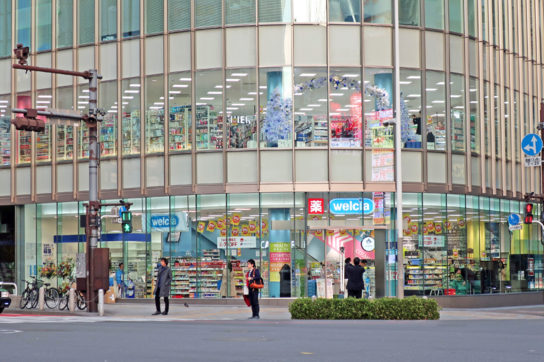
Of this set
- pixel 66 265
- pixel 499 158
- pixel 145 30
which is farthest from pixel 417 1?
pixel 66 265

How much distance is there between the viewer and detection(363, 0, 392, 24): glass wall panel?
39.1m

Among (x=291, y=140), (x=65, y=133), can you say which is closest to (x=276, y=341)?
(x=291, y=140)

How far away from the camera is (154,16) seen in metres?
40.6

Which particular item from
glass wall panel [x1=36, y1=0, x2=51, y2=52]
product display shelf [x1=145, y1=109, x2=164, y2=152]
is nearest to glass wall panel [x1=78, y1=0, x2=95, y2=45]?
glass wall panel [x1=36, y1=0, x2=51, y2=52]

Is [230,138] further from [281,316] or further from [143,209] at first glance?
[281,316]

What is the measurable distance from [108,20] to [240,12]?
6781mm

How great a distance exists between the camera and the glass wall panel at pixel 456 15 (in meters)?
40.6

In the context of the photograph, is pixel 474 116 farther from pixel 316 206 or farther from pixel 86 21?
pixel 86 21

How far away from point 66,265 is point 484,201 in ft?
62.1

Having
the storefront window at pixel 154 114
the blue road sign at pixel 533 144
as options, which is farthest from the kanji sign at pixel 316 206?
the blue road sign at pixel 533 144

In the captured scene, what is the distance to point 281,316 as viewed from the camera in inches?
1196

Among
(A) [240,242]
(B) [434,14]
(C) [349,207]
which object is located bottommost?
(A) [240,242]

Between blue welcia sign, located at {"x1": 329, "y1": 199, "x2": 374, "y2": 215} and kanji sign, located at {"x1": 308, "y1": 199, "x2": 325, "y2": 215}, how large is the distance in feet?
1.07

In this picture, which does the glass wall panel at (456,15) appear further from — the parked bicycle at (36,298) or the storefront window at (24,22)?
the parked bicycle at (36,298)
